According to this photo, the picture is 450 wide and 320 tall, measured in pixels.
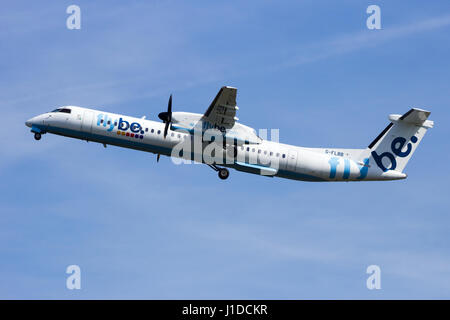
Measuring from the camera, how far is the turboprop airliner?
111 ft

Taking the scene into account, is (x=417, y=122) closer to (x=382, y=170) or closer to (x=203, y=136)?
(x=382, y=170)

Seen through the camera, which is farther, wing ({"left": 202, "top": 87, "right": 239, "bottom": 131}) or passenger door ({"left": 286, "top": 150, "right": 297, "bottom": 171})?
passenger door ({"left": 286, "top": 150, "right": 297, "bottom": 171})

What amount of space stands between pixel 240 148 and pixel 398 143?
8.46 meters

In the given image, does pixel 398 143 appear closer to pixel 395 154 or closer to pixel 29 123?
pixel 395 154

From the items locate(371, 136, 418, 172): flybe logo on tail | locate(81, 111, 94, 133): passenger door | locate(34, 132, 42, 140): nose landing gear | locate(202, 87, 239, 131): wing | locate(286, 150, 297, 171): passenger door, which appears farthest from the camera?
locate(371, 136, 418, 172): flybe logo on tail

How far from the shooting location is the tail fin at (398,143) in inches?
1398

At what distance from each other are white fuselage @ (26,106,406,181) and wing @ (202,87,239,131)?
144 cm

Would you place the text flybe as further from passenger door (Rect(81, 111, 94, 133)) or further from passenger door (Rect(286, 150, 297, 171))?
passenger door (Rect(286, 150, 297, 171))

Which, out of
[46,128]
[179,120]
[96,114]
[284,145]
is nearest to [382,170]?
[284,145]

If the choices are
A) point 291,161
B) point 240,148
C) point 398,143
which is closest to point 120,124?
point 240,148

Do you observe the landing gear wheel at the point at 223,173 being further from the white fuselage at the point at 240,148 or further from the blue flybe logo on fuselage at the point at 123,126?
the blue flybe logo on fuselage at the point at 123,126

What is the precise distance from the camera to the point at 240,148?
34.6 metres

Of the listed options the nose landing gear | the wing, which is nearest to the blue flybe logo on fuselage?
the wing

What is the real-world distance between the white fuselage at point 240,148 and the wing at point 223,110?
1445 millimetres
